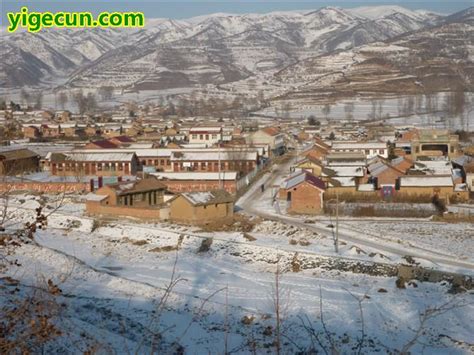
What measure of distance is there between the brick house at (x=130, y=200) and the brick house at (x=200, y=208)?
30cm

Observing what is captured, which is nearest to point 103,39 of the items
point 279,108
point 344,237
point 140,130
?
point 279,108

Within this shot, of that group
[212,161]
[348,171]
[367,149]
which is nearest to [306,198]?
[348,171]

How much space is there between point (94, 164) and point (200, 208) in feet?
19.8

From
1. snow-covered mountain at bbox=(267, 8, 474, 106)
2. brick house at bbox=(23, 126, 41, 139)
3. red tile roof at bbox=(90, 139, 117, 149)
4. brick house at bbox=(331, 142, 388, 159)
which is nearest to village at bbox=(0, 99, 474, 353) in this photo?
brick house at bbox=(331, 142, 388, 159)

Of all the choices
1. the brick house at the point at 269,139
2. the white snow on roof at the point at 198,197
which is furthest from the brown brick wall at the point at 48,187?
the brick house at the point at 269,139

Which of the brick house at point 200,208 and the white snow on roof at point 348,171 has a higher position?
the white snow on roof at point 348,171

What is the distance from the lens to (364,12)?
147375 mm

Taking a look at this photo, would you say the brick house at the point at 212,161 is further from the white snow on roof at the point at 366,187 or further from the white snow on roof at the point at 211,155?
the white snow on roof at the point at 366,187

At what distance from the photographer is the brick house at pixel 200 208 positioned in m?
9.88

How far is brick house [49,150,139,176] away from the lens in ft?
49.2

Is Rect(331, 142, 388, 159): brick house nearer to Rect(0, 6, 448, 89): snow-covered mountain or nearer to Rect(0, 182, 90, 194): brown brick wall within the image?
Rect(0, 182, 90, 194): brown brick wall

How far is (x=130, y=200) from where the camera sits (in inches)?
439

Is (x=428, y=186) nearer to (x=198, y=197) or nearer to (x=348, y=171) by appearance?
(x=348, y=171)

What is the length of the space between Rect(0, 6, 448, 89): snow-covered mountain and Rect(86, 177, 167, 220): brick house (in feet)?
162
